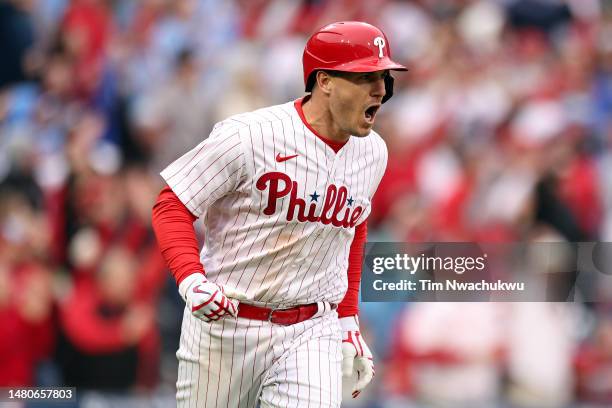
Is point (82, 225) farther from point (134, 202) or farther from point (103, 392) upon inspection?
point (103, 392)

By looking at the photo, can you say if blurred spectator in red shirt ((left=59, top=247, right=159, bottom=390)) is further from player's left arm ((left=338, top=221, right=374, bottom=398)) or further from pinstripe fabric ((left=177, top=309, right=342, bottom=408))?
pinstripe fabric ((left=177, top=309, right=342, bottom=408))

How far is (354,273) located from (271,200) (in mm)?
595

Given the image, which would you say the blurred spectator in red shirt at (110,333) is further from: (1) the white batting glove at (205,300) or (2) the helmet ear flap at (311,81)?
(1) the white batting glove at (205,300)

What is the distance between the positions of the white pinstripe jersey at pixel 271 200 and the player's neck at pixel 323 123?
4cm

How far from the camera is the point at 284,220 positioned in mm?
3252

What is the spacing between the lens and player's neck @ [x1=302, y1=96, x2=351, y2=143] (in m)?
3.31

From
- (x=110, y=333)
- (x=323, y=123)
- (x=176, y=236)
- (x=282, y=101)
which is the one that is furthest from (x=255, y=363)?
(x=282, y=101)

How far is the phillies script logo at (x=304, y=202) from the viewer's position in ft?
10.5

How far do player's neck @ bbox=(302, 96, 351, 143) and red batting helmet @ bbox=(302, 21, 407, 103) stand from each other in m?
0.10

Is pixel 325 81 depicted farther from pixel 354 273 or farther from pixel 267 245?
pixel 354 273

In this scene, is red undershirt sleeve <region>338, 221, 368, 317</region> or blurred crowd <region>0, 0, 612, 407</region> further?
blurred crowd <region>0, 0, 612, 407</region>

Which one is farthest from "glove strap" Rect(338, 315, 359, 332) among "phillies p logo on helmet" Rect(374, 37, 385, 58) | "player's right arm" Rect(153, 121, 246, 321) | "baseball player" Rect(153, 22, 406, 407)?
"phillies p logo on helmet" Rect(374, 37, 385, 58)

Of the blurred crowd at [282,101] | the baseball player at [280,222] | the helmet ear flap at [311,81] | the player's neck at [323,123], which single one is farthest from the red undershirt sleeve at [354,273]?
the blurred crowd at [282,101]

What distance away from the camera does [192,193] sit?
318cm
